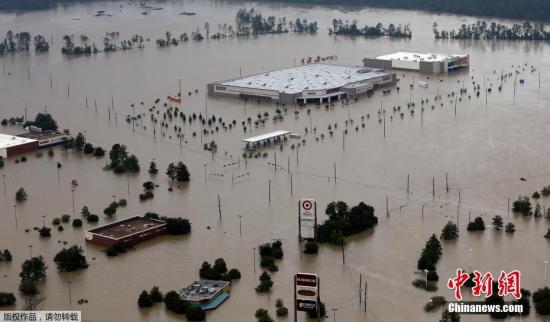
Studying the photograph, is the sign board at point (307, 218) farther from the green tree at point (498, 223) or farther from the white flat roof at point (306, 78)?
the white flat roof at point (306, 78)

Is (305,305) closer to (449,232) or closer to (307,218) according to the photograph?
(307,218)

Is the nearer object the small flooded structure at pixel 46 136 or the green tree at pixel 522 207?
the green tree at pixel 522 207

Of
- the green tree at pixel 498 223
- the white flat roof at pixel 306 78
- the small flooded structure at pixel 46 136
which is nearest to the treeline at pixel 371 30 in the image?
the white flat roof at pixel 306 78

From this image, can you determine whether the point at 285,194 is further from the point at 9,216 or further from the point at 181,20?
the point at 181,20

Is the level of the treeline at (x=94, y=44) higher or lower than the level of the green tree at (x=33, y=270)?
higher

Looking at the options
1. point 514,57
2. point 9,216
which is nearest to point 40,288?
point 9,216

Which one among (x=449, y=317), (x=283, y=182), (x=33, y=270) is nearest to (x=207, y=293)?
(x=33, y=270)
